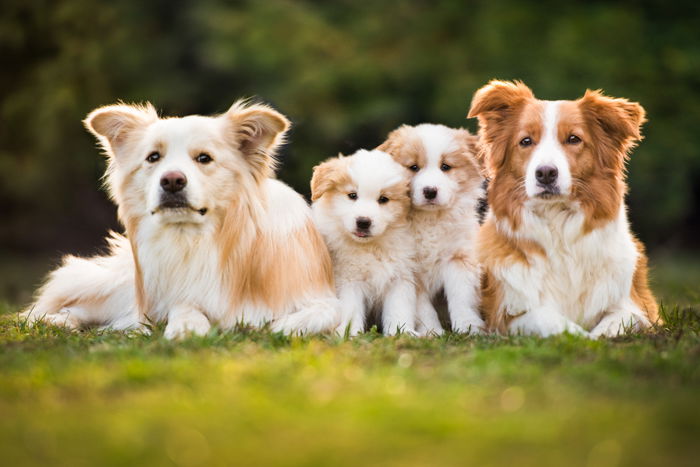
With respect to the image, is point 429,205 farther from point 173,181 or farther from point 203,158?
point 173,181

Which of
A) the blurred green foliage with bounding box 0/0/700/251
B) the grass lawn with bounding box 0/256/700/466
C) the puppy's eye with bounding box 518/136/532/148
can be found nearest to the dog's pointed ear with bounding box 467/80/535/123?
the puppy's eye with bounding box 518/136/532/148

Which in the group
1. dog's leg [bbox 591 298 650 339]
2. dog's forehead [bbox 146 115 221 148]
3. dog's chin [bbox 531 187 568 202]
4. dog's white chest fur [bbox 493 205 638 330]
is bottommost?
dog's leg [bbox 591 298 650 339]

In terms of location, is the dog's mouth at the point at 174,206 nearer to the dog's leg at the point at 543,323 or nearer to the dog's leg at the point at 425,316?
the dog's leg at the point at 425,316

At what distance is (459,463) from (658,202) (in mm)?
10783

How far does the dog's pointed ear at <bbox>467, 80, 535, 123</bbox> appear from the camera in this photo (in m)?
4.73

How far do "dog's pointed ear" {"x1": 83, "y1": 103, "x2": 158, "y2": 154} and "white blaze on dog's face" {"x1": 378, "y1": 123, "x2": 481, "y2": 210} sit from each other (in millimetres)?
1550

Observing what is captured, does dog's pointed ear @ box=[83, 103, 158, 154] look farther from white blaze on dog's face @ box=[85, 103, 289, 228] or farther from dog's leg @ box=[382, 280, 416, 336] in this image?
dog's leg @ box=[382, 280, 416, 336]

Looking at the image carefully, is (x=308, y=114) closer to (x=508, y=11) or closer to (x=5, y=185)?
(x=508, y=11)

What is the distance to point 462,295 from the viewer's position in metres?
4.86

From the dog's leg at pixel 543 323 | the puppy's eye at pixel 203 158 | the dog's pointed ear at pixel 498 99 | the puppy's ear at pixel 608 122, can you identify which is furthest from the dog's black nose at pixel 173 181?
the puppy's ear at pixel 608 122

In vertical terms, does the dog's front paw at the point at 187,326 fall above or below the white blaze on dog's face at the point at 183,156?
below

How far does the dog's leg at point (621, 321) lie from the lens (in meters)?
4.41

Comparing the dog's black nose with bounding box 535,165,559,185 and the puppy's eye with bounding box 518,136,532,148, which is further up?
the puppy's eye with bounding box 518,136,532,148

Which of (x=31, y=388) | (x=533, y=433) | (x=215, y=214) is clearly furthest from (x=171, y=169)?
(x=533, y=433)
